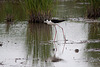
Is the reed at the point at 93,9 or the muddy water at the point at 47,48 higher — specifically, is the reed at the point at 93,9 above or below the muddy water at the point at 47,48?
above

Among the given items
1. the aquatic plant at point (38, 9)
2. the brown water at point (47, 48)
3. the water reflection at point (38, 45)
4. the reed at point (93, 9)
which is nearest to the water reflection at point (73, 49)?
the brown water at point (47, 48)

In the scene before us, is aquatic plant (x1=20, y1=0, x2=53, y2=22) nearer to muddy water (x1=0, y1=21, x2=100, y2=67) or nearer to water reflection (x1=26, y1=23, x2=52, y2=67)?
water reflection (x1=26, y1=23, x2=52, y2=67)

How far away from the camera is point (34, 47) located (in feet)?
23.7

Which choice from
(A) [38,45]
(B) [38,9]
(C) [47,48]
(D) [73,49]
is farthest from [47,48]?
(B) [38,9]

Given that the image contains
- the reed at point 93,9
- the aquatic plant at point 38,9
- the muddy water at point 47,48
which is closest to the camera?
the muddy water at point 47,48

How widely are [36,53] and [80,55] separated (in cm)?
101

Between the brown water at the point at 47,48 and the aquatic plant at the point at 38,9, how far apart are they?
93 centimetres

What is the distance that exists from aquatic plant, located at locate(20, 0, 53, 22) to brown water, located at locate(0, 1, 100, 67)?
36.5 inches

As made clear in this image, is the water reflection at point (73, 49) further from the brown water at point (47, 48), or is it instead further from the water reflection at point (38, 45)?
the water reflection at point (38, 45)

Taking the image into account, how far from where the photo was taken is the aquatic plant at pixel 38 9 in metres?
11.5

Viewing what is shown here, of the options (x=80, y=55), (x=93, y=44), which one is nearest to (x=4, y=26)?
(x=93, y=44)

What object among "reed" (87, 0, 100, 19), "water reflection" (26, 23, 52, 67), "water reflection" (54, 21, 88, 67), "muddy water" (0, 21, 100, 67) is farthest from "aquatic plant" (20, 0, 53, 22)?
Result: "reed" (87, 0, 100, 19)

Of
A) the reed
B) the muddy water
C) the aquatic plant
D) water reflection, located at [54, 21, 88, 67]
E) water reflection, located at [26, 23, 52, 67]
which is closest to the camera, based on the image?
water reflection, located at [54, 21, 88, 67]

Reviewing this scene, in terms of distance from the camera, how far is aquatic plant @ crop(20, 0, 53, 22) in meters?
11.5
